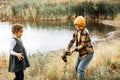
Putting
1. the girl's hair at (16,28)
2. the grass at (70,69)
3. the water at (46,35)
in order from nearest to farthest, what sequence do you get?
1. the girl's hair at (16,28)
2. the grass at (70,69)
3. the water at (46,35)

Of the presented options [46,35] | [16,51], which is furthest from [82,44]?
[46,35]

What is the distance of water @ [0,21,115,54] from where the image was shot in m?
16.7

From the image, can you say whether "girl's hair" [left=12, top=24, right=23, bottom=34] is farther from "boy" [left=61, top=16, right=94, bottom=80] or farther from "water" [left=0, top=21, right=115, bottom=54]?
"water" [left=0, top=21, right=115, bottom=54]

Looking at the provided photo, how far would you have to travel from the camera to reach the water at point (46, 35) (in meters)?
16.7

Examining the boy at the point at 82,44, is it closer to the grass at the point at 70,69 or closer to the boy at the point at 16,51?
the grass at the point at 70,69

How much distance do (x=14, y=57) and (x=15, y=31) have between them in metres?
0.53

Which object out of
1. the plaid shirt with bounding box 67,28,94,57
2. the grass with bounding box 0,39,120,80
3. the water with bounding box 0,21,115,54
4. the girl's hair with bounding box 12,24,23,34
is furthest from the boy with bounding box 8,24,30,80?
the water with bounding box 0,21,115,54

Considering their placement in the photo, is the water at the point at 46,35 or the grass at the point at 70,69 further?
the water at the point at 46,35

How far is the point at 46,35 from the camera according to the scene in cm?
2088

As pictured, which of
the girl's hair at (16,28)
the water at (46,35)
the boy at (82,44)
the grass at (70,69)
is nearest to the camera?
the girl's hair at (16,28)

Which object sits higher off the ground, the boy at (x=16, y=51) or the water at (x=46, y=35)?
the boy at (x=16, y=51)

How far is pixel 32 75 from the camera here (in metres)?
8.76

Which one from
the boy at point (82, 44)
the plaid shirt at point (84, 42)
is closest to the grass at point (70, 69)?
the boy at point (82, 44)

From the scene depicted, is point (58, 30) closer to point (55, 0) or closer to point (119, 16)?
point (119, 16)
